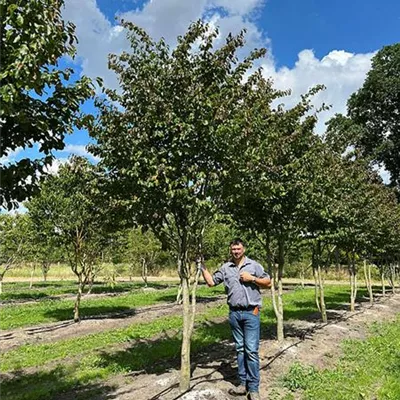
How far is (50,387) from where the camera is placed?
7273 millimetres

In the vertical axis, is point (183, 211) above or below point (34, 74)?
below

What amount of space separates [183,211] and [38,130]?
2.92 m

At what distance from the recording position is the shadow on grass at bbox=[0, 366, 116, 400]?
22.0 feet

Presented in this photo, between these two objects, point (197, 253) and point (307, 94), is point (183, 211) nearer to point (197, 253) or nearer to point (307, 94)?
point (197, 253)

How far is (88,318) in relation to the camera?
16172 millimetres

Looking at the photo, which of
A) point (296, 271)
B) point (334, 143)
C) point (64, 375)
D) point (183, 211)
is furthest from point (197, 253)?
point (296, 271)

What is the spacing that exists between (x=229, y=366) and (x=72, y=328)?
773 cm

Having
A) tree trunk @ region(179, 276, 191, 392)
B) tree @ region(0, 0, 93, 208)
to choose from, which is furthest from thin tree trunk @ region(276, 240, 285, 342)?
tree @ region(0, 0, 93, 208)

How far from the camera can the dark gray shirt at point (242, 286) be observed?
608 cm

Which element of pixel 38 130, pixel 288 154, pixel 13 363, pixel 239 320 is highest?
pixel 288 154

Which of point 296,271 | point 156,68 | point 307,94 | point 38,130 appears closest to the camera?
point 38,130

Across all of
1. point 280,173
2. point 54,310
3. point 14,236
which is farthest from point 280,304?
point 14,236

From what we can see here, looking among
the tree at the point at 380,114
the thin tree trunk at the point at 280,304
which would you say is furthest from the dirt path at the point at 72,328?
the tree at the point at 380,114

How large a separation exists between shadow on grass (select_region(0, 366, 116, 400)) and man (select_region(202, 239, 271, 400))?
6.90ft
